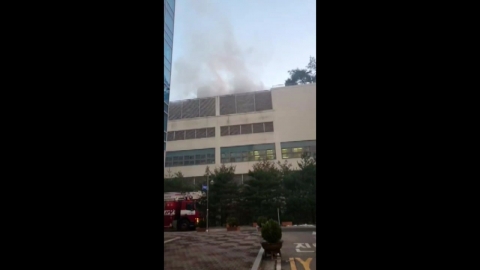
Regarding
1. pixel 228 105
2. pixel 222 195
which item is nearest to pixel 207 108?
pixel 228 105

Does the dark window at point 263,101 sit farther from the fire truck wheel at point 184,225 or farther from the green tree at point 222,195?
→ the fire truck wheel at point 184,225

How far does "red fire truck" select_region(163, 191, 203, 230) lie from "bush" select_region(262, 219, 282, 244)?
409 cm

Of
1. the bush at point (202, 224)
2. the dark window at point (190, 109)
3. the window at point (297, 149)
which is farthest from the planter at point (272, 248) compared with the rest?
the dark window at point (190, 109)

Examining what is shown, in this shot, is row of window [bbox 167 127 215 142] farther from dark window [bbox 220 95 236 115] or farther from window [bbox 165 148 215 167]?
dark window [bbox 220 95 236 115]

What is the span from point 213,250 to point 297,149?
3.09 meters

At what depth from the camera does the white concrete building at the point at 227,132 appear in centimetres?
847

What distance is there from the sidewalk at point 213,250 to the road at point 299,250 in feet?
1.74

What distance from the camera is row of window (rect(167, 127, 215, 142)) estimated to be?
895 cm
